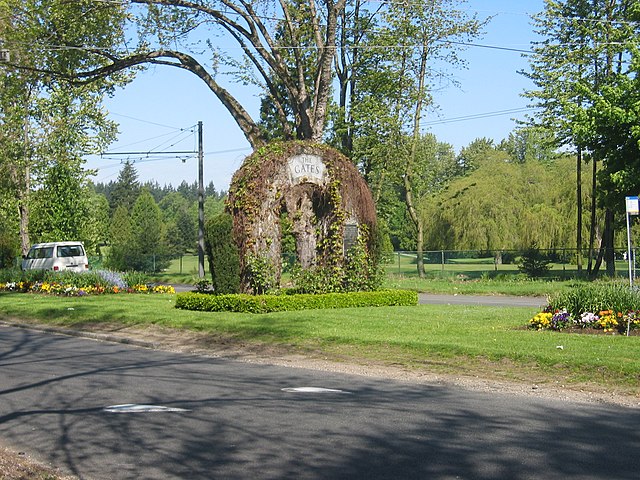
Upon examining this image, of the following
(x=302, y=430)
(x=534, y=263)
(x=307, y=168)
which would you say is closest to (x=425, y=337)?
(x=302, y=430)

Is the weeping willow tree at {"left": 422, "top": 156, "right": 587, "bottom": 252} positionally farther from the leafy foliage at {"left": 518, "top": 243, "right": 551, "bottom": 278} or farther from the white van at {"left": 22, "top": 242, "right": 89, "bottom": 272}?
the white van at {"left": 22, "top": 242, "right": 89, "bottom": 272}

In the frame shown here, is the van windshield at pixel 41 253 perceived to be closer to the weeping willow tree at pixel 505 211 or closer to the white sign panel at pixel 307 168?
the white sign panel at pixel 307 168

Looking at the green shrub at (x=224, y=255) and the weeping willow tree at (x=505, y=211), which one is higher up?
the weeping willow tree at (x=505, y=211)

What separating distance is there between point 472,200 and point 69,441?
144ft

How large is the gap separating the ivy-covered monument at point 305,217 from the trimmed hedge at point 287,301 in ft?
3.16

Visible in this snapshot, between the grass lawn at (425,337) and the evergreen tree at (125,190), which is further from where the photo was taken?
the evergreen tree at (125,190)

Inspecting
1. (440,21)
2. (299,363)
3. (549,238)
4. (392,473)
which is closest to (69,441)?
(392,473)

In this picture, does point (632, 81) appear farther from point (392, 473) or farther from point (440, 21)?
point (392, 473)

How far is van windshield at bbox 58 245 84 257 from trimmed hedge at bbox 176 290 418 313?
17.1m

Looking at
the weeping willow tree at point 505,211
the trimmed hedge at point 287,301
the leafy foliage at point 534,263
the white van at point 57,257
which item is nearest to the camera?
the trimmed hedge at point 287,301

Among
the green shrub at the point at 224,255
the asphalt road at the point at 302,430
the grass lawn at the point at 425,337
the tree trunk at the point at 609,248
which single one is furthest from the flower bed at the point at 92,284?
the tree trunk at the point at 609,248

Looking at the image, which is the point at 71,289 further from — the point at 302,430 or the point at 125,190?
the point at 125,190

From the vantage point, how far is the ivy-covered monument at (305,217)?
22203 millimetres

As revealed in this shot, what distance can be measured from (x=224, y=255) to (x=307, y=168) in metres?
3.40
